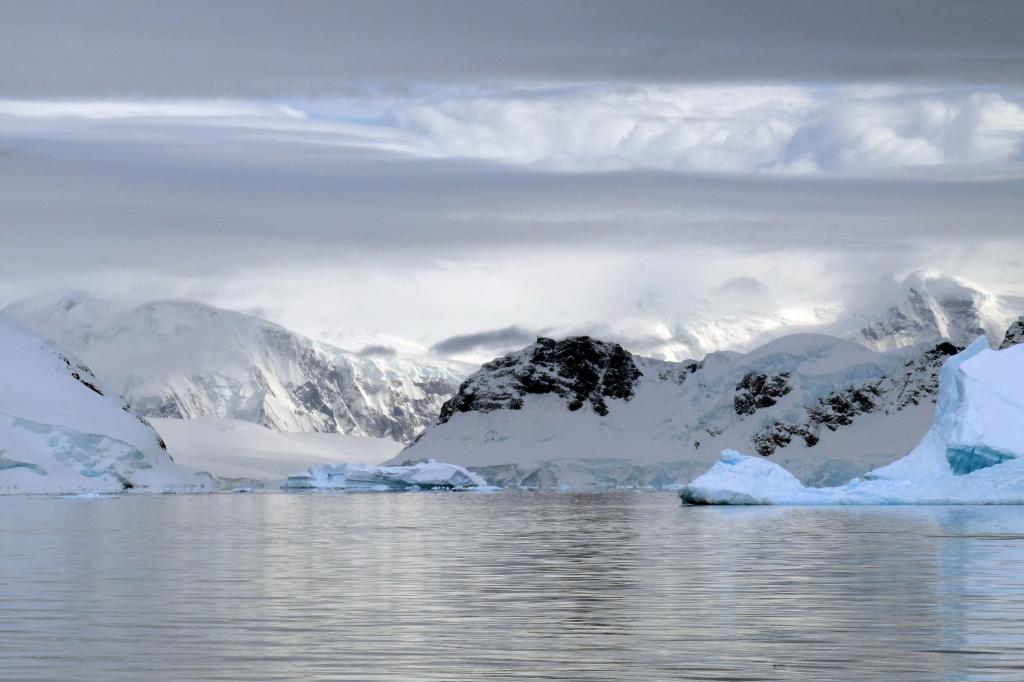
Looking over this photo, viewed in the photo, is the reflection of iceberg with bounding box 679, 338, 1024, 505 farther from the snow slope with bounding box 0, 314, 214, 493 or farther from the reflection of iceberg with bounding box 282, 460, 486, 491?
the reflection of iceberg with bounding box 282, 460, 486, 491

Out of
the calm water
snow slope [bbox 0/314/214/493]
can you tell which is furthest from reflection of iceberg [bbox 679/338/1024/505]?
snow slope [bbox 0/314/214/493]

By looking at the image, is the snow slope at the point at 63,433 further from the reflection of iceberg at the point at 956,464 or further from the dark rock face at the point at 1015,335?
the dark rock face at the point at 1015,335

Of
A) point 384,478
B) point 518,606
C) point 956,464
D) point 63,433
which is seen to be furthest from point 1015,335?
point 518,606

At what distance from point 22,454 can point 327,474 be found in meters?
46.8

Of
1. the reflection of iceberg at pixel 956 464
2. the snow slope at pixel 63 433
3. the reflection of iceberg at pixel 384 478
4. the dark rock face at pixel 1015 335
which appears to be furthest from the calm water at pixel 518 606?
the dark rock face at pixel 1015 335

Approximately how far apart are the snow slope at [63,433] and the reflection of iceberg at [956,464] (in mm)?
63062

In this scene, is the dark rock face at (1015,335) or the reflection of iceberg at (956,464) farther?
the dark rock face at (1015,335)

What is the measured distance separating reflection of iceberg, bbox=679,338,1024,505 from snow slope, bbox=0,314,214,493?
63.1m

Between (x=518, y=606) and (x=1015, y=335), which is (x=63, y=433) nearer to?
(x=1015, y=335)

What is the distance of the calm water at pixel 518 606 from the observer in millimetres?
20297

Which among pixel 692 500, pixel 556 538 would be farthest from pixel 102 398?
pixel 556 538

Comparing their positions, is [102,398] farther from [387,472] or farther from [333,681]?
[333,681]

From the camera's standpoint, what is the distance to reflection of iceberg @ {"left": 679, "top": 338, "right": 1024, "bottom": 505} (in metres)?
76.9

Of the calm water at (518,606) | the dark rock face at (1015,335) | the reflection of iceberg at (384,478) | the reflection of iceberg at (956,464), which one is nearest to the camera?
the calm water at (518,606)
